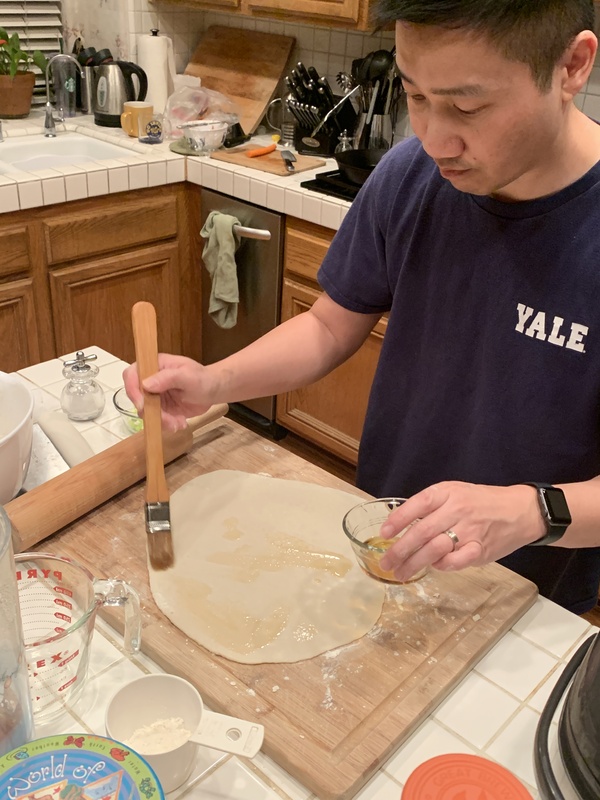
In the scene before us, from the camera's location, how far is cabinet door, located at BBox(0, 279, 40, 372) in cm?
216

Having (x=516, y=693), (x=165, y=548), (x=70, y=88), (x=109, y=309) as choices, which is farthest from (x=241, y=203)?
(x=516, y=693)

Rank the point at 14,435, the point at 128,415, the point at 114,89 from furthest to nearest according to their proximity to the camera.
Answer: the point at 114,89, the point at 128,415, the point at 14,435

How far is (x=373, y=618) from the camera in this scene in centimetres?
81

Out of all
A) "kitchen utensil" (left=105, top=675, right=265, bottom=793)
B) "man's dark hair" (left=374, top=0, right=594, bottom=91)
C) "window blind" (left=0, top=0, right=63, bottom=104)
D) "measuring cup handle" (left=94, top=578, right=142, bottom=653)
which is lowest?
"kitchen utensil" (left=105, top=675, right=265, bottom=793)

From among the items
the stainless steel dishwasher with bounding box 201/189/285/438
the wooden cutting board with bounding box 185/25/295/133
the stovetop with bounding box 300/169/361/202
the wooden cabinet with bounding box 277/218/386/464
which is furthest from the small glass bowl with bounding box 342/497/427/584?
the wooden cutting board with bounding box 185/25/295/133

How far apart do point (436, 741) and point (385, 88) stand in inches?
82.4

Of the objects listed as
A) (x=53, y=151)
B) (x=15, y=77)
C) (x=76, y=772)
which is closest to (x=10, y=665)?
(x=76, y=772)

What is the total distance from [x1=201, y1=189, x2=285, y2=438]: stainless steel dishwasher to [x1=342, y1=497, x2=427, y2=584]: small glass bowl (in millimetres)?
1491

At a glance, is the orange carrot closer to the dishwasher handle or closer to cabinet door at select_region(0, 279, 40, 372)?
the dishwasher handle

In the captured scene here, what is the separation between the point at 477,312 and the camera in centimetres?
99

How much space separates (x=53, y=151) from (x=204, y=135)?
57 centimetres

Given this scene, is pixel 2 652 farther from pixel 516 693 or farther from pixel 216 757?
pixel 516 693

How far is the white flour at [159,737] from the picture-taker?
1.99ft

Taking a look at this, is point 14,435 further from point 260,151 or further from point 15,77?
point 15,77
